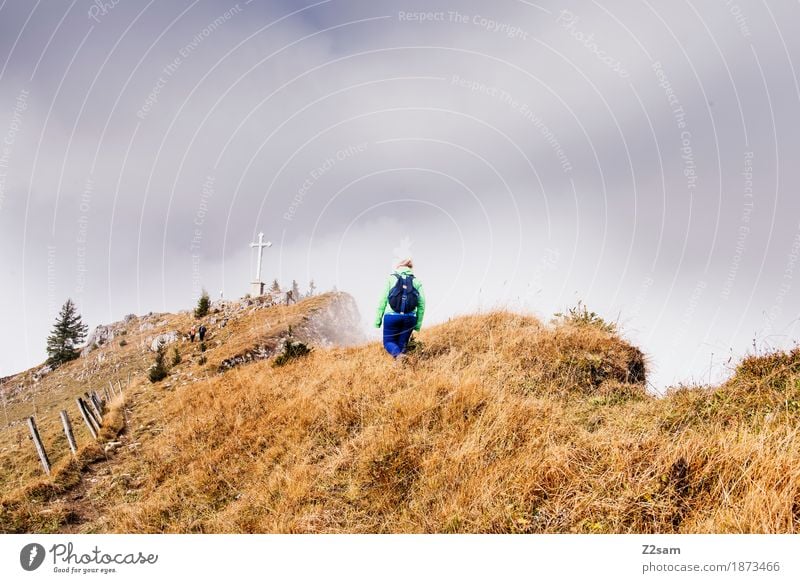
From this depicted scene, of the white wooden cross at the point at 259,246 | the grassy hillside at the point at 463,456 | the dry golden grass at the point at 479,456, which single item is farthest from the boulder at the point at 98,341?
the dry golden grass at the point at 479,456

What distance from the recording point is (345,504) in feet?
10.6

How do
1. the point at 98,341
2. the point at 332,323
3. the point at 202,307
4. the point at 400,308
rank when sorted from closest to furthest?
the point at 400,308, the point at 202,307, the point at 332,323, the point at 98,341

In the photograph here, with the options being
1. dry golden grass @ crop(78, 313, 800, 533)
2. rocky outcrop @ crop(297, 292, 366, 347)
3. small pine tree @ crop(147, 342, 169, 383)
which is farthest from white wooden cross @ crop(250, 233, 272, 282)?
dry golden grass @ crop(78, 313, 800, 533)

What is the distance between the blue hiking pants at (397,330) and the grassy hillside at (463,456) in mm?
292

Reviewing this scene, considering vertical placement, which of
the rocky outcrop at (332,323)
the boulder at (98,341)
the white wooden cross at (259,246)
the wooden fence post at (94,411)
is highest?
the white wooden cross at (259,246)

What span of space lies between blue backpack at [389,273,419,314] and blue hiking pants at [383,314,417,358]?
0.15 meters

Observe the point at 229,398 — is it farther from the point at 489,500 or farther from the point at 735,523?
the point at 735,523

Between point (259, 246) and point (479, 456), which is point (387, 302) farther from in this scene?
point (259, 246)

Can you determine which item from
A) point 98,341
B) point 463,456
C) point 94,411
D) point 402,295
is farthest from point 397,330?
point 98,341

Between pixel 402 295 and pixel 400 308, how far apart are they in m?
0.25

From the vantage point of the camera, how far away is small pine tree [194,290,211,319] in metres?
15.7

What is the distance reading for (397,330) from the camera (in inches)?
270

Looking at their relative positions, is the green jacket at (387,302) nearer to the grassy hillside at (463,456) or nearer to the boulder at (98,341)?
the grassy hillside at (463,456)

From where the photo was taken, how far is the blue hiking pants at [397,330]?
6.77 metres
